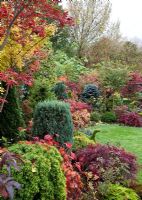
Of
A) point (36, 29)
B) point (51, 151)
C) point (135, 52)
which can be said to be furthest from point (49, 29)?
point (135, 52)

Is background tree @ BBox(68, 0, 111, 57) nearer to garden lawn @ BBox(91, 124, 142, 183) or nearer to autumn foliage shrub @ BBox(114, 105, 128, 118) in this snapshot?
autumn foliage shrub @ BBox(114, 105, 128, 118)

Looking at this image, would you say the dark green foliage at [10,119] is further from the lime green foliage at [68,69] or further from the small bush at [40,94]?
the lime green foliage at [68,69]

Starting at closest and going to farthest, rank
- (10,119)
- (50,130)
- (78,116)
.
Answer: (50,130)
(10,119)
(78,116)

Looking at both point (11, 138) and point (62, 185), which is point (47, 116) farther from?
point (62, 185)

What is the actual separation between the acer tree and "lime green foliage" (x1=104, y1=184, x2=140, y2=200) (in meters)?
2.24

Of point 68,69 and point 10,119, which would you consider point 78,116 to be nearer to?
point 10,119

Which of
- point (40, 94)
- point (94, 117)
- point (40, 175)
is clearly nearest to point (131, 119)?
point (94, 117)

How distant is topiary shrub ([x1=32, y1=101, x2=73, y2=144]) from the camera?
6.48 metres

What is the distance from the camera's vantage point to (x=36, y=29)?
5.89 m

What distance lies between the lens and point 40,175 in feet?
15.2

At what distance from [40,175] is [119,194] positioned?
147cm

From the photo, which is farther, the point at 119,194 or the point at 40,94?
the point at 40,94

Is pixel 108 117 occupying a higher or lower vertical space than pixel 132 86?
lower

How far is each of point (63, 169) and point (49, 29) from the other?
3.43 m
